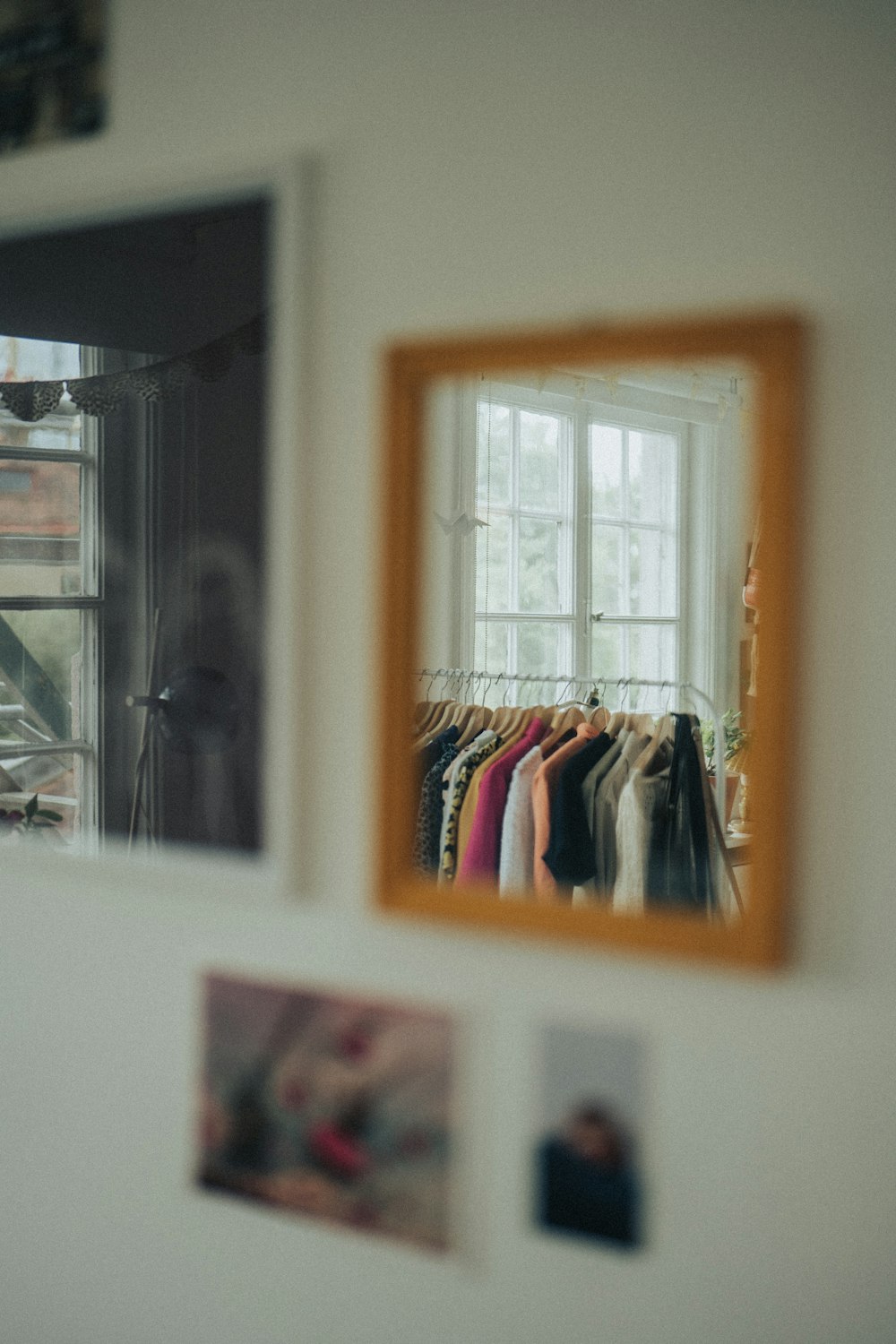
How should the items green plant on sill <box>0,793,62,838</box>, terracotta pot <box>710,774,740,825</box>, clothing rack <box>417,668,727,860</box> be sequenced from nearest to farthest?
1. green plant on sill <box>0,793,62,838</box>
2. clothing rack <box>417,668,727,860</box>
3. terracotta pot <box>710,774,740,825</box>

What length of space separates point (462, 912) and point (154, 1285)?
69 cm

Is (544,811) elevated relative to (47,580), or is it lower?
lower

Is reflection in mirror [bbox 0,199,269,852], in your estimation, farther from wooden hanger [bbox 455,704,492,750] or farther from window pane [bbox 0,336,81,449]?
wooden hanger [bbox 455,704,492,750]

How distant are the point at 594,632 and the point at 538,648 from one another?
22 centimetres

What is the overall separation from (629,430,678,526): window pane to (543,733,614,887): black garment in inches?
61.0

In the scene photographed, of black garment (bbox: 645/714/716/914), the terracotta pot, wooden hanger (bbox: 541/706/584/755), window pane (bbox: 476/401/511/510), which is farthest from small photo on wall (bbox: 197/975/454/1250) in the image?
window pane (bbox: 476/401/511/510)

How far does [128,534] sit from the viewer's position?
6.93ft

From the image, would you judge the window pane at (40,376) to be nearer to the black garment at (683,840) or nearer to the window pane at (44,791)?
the window pane at (44,791)

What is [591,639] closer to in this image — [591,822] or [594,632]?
[594,632]

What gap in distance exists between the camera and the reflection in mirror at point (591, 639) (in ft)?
7.20

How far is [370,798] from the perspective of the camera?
134 cm

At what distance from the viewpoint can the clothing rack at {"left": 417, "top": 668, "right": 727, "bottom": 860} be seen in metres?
2.47

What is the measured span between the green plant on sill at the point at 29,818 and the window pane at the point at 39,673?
7.6 inches

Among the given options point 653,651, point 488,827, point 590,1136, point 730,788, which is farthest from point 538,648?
point 590,1136
